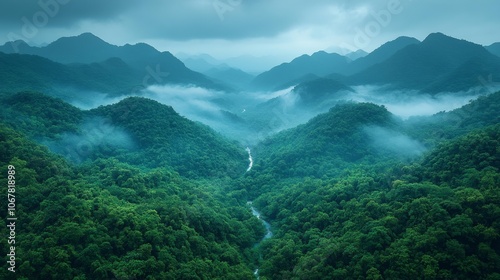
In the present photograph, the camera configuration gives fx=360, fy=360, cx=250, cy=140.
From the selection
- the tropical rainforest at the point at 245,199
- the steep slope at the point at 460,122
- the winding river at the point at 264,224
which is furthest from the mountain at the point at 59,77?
the steep slope at the point at 460,122

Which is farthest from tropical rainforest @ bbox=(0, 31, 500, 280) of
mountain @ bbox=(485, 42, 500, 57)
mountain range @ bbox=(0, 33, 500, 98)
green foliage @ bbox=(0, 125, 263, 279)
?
mountain @ bbox=(485, 42, 500, 57)

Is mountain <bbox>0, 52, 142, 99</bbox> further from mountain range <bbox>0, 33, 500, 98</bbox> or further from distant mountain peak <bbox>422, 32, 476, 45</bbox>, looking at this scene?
distant mountain peak <bbox>422, 32, 476, 45</bbox>

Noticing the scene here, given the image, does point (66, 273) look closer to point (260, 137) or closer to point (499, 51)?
point (260, 137)

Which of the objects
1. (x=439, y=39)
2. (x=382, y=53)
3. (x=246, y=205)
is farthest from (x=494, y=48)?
(x=246, y=205)

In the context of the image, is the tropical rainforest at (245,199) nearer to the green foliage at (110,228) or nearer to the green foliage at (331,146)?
the green foliage at (110,228)

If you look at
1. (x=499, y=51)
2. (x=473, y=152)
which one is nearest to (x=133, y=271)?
(x=473, y=152)

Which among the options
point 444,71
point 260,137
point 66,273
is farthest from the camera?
point 444,71
